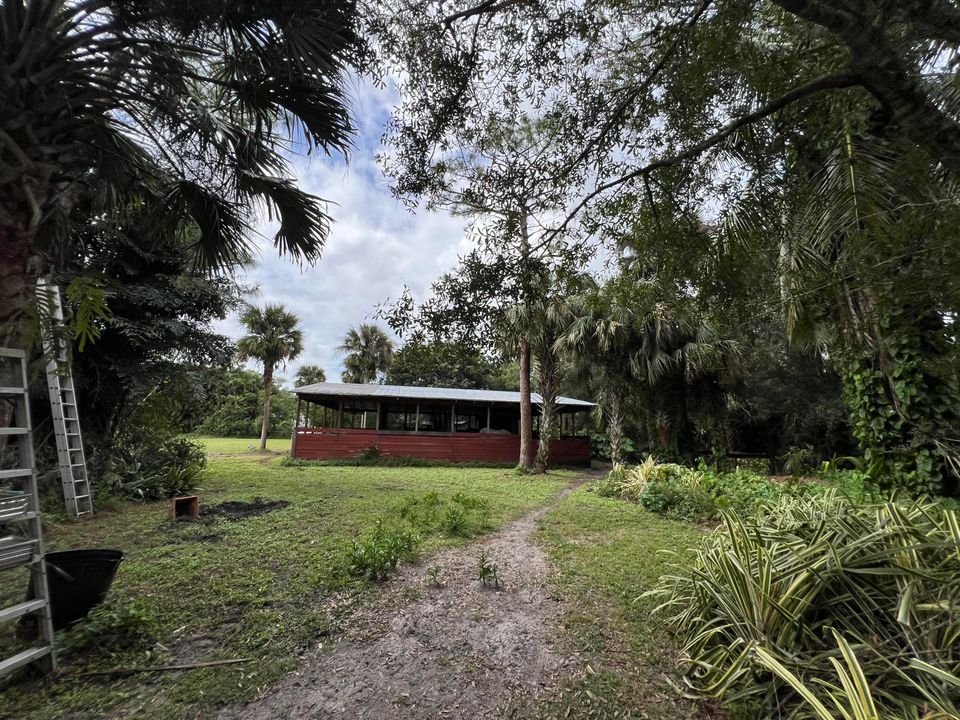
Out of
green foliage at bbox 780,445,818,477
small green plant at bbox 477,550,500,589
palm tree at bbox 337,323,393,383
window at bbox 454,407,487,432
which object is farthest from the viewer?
palm tree at bbox 337,323,393,383

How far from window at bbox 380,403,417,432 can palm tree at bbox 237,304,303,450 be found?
6182mm

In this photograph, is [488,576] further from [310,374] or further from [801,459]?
[310,374]

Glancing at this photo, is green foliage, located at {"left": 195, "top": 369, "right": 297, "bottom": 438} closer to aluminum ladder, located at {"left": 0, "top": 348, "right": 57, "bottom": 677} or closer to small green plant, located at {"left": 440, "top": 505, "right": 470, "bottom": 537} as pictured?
small green plant, located at {"left": 440, "top": 505, "right": 470, "bottom": 537}

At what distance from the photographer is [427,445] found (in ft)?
50.0

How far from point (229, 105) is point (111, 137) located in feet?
3.03

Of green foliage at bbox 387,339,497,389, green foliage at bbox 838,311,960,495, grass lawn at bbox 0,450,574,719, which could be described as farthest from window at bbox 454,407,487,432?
green foliage at bbox 387,339,497,389

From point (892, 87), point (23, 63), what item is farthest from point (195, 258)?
point (892, 87)

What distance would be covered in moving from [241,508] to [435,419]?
1269cm

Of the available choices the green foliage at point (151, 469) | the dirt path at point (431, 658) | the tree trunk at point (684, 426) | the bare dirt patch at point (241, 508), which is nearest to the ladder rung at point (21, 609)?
the dirt path at point (431, 658)

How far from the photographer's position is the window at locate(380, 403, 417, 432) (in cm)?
1785

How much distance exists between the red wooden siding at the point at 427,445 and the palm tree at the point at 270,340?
7386 mm

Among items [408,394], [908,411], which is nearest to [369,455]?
[408,394]

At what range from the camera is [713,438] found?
42.4ft

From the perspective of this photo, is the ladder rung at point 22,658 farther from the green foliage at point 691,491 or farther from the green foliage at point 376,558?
the green foliage at point 691,491
